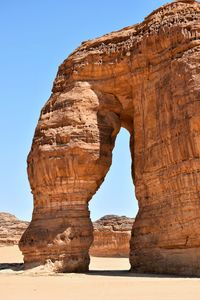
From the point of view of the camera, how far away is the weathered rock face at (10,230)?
4769 cm

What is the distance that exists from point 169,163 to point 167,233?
2.77m

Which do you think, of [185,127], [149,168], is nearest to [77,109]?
[149,168]

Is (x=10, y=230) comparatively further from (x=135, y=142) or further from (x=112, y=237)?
(x=135, y=142)

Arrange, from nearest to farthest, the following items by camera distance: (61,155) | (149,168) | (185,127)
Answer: (185,127)
(149,168)
(61,155)

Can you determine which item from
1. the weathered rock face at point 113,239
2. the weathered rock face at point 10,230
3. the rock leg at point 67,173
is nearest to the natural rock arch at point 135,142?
the rock leg at point 67,173

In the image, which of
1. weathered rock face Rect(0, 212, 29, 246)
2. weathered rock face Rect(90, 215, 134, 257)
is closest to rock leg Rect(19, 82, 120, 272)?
weathered rock face Rect(90, 215, 134, 257)

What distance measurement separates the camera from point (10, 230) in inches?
1921

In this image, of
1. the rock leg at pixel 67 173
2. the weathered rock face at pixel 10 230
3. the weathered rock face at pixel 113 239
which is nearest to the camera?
the rock leg at pixel 67 173

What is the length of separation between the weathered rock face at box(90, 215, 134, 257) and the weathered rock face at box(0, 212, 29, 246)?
9739mm

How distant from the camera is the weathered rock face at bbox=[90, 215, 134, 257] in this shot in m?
41.4

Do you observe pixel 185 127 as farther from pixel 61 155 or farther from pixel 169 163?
pixel 61 155

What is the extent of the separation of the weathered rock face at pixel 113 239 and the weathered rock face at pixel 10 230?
9.74m

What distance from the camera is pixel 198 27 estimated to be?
18.3 metres

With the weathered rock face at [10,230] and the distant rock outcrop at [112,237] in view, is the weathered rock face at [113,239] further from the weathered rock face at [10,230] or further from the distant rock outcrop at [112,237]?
the weathered rock face at [10,230]
